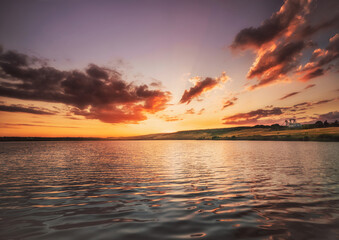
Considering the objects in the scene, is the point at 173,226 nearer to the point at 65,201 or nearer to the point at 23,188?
the point at 65,201

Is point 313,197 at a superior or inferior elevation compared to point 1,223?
inferior

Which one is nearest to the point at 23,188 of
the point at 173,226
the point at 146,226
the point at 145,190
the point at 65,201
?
the point at 65,201

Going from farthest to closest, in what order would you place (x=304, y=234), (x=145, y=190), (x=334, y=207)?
(x=145, y=190) → (x=334, y=207) → (x=304, y=234)

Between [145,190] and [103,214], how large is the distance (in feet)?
18.8

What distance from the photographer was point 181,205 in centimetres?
1119

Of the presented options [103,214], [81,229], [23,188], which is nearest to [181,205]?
[103,214]

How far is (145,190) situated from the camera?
601 inches

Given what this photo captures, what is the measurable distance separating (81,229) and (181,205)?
5.85 m

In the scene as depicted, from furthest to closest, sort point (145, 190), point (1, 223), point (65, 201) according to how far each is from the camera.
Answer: point (145, 190) → point (65, 201) → point (1, 223)

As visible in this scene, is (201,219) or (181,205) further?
(181,205)

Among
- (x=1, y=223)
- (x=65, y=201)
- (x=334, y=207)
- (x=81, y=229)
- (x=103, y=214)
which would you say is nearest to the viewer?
(x=81, y=229)

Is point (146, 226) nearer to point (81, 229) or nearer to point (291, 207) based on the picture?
point (81, 229)

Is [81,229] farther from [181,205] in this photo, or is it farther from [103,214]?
[181,205]

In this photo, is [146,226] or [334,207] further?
[334,207]
